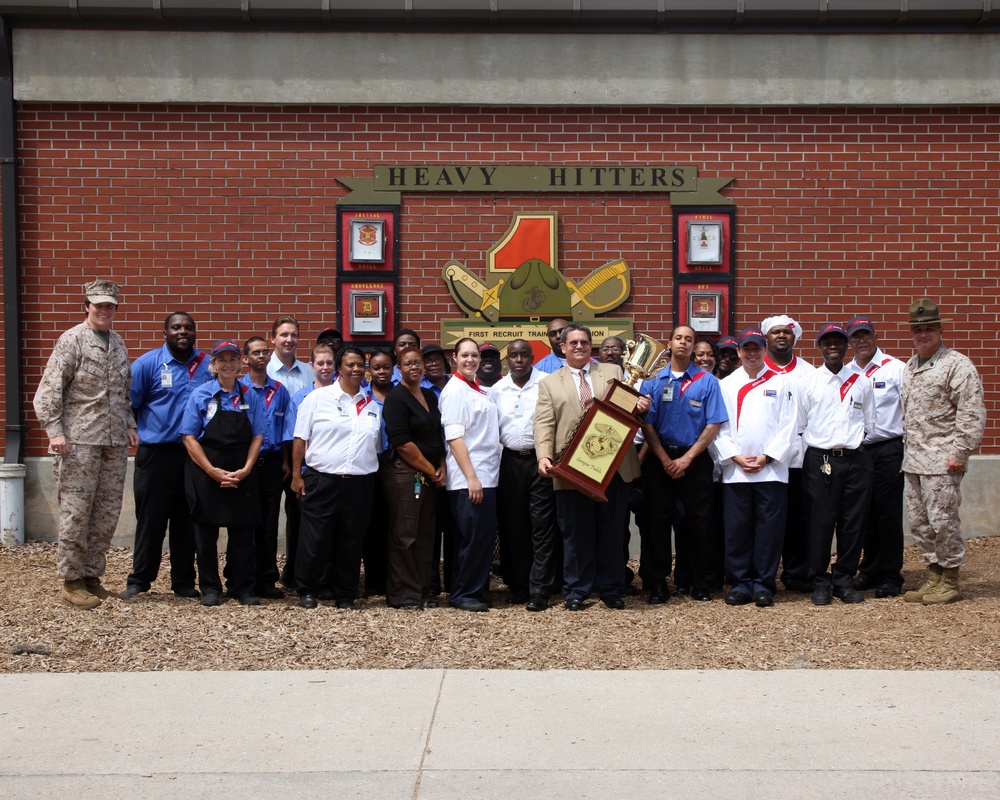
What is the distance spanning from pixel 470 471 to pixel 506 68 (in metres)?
4.43

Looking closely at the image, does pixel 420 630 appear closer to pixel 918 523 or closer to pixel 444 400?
pixel 444 400

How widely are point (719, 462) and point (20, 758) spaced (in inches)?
200

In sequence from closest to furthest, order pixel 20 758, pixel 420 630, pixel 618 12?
pixel 20 758 < pixel 420 630 < pixel 618 12

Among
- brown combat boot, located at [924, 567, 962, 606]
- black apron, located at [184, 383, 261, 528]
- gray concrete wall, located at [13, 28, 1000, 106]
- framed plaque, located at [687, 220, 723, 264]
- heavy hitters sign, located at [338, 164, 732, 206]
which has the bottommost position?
brown combat boot, located at [924, 567, 962, 606]

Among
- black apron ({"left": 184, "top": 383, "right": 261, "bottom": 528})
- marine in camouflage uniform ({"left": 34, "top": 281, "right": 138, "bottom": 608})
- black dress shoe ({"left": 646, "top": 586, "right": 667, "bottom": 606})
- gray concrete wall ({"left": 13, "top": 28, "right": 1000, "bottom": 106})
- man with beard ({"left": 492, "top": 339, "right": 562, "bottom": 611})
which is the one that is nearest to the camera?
marine in camouflage uniform ({"left": 34, "top": 281, "right": 138, "bottom": 608})

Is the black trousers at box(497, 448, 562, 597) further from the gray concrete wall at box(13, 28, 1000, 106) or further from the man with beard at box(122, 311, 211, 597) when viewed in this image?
the gray concrete wall at box(13, 28, 1000, 106)

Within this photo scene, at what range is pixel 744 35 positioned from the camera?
1055 centimetres

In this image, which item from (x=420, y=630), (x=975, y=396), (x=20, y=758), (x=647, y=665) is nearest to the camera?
(x=20, y=758)

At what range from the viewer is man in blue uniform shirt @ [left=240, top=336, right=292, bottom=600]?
27.1ft

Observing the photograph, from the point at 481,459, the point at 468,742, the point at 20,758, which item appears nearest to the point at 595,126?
the point at 481,459

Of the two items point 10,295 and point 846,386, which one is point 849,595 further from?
point 10,295

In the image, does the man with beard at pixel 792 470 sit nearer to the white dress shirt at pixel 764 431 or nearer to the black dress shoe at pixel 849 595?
the white dress shirt at pixel 764 431

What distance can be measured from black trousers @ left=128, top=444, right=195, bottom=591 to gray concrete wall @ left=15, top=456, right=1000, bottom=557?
223 cm

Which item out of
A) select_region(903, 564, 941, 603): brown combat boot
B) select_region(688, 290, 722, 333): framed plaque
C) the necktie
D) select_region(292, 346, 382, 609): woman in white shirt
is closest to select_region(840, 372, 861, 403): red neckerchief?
select_region(903, 564, 941, 603): brown combat boot
